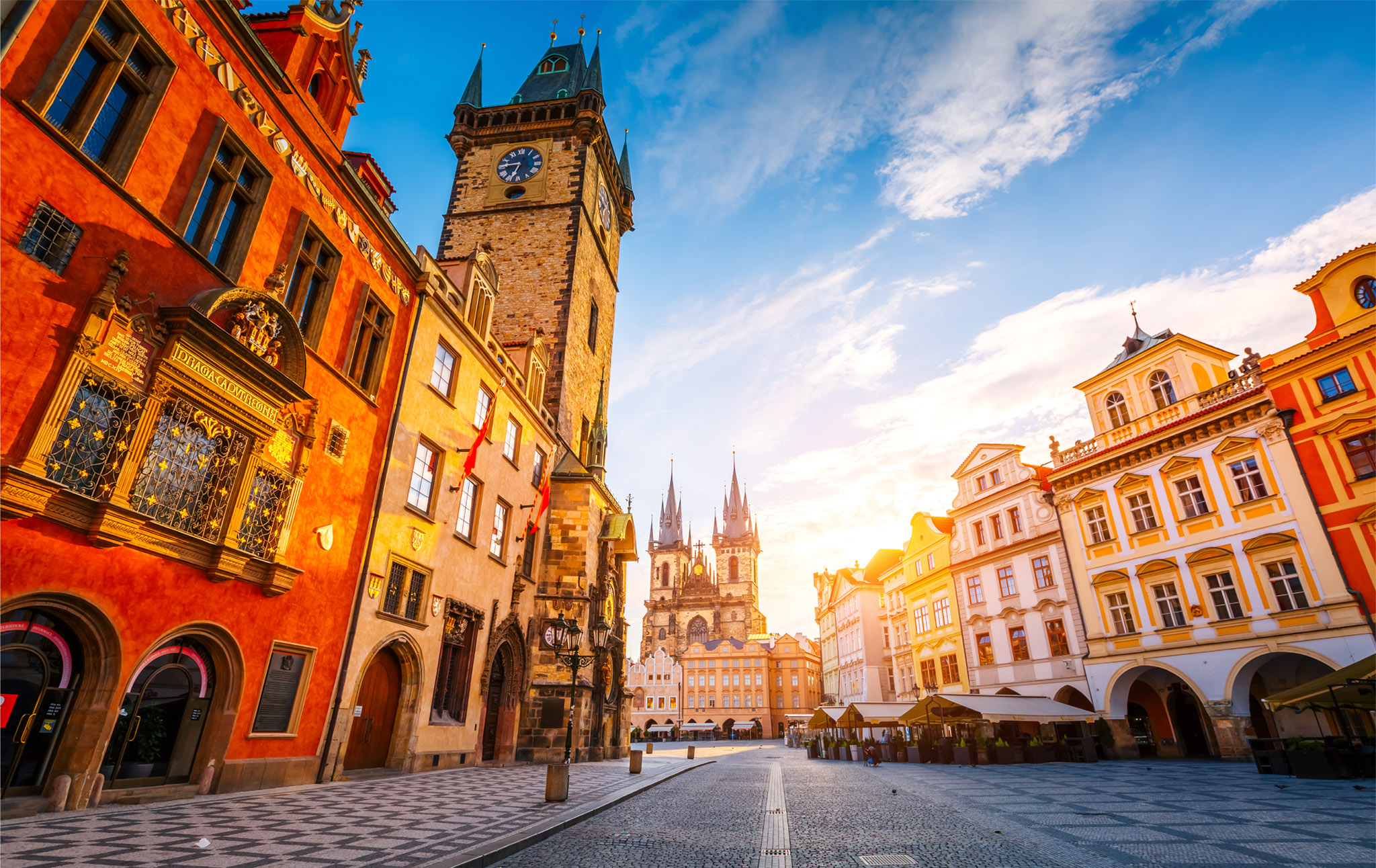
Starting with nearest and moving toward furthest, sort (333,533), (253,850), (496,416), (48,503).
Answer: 1. (253,850)
2. (48,503)
3. (333,533)
4. (496,416)

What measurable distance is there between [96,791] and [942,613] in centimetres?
3504

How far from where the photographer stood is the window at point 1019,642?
2928 centimetres

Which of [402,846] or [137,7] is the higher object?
[137,7]

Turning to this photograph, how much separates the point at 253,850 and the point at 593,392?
26.8 meters

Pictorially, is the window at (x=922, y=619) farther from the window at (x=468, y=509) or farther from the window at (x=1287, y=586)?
the window at (x=468, y=509)

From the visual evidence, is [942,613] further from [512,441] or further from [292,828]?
[292,828]

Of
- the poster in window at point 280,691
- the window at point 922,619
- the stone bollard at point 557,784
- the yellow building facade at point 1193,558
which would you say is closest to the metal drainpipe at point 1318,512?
the yellow building facade at point 1193,558

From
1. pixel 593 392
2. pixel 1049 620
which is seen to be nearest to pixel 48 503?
pixel 593 392

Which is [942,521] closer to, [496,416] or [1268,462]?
[1268,462]

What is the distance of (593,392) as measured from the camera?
105 feet

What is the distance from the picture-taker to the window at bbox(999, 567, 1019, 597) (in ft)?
99.9

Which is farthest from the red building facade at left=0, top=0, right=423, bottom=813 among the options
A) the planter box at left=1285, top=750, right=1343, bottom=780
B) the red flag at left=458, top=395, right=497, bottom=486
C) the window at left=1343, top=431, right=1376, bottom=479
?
the window at left=1343, top=431, right=1376, bottom=479

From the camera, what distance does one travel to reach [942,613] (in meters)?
35.6

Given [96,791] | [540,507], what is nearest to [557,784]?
[96,791]
